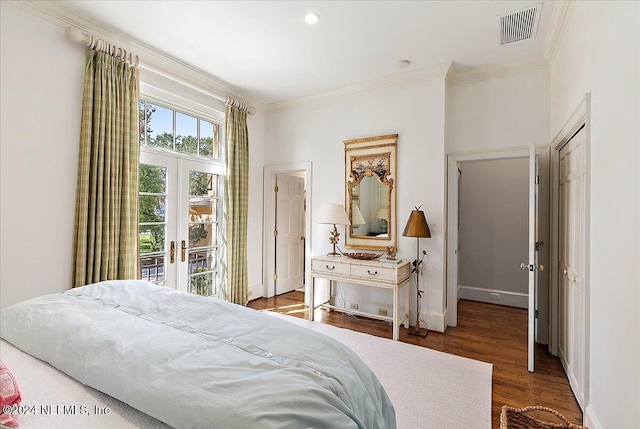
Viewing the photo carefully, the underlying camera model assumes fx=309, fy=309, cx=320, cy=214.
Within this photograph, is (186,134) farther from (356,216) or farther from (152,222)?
(356,216)

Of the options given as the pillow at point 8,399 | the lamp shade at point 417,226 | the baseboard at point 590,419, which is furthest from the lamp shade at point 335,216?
the pillow at point 8,399

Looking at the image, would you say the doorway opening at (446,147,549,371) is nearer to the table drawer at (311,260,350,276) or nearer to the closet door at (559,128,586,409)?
the closet door at (559,128,586,409)

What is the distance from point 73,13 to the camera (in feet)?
8.55

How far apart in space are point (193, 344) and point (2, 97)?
2539 mm

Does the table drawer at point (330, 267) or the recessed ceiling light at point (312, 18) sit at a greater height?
the recessed ceiling light at point (312, 18)

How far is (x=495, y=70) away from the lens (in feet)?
11.3

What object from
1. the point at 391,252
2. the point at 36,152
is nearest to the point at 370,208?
the point at 391,252

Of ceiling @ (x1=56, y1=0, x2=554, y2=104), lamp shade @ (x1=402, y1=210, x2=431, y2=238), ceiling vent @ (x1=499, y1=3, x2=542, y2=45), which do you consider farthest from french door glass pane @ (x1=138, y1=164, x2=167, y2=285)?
ceiling vent @ (x1=499, y1=3, x2=542, y2=45)

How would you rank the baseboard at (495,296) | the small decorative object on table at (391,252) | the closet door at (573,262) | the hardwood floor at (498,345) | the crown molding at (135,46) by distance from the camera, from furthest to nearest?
the baseboard at (495,296) → the small decorative object on table at (391,252) → the crown molding at (135,46) → the hardwood floor at (498,345) → the closet door at (573,262)

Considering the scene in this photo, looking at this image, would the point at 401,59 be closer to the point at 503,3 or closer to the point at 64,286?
the point at 503,3

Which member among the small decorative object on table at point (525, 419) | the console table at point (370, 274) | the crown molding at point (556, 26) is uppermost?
the crown molding at point (556, 26)

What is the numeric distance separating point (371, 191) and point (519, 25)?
85.0 inches

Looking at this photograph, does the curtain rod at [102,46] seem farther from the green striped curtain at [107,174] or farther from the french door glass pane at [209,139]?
the french door glass pane at [209,139]

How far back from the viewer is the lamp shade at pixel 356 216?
13.3 ft
